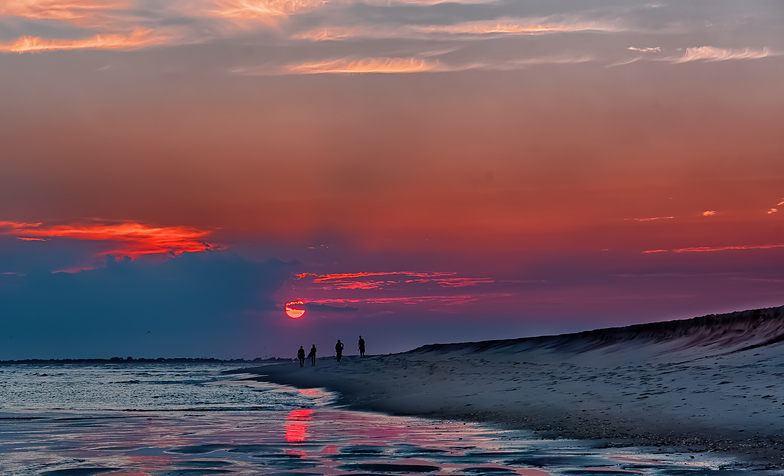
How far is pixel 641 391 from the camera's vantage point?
2236 cm

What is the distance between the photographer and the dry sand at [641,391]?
53.1ft

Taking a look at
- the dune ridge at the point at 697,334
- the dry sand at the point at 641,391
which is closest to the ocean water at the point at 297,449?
the dry sand at the point at 641,391

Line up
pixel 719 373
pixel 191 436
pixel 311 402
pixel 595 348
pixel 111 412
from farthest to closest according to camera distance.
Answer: pixel 595 348 < pixel 311 402 < pixel 111 412 < pixel 719 373 < pixel 191 436

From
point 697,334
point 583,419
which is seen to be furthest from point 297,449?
point 697,334

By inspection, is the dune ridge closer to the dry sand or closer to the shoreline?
the dry sand

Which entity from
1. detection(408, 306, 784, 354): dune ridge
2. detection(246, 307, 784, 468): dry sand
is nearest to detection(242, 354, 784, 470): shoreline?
detection(246, 307, 784, 468): dry sand

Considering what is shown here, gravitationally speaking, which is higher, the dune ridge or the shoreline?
the dune ridge

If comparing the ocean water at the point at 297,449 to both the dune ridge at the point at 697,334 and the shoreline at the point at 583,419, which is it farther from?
the dune ridge at the point at 697,334

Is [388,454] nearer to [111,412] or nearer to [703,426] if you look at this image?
[703,426]

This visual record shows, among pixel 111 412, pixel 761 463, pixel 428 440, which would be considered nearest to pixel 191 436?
pixel 428 440

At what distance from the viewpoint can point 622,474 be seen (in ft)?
38.9

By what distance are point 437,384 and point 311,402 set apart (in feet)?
18.0

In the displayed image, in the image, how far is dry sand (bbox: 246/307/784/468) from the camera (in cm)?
1617

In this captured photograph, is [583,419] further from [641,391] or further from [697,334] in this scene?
[697,334]
